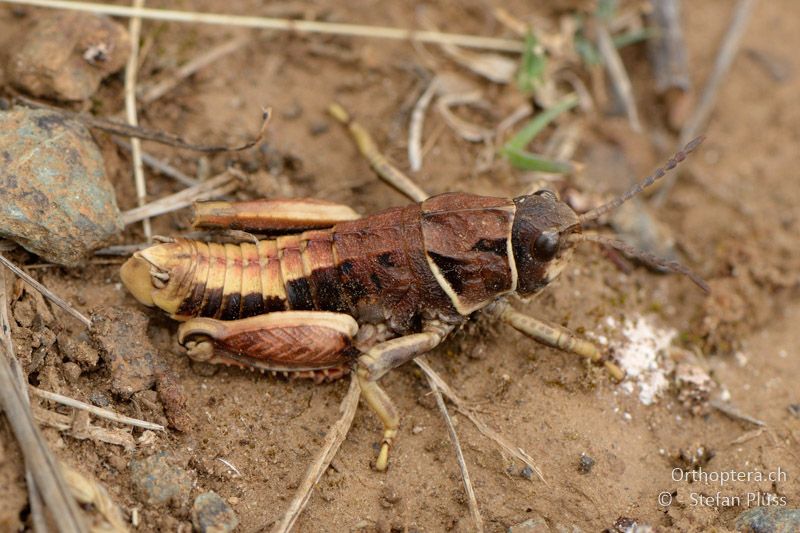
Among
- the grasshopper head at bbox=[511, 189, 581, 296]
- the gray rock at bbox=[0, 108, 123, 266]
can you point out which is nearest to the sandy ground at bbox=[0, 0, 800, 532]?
the gray rock at bbox=[0, 108, 123, 266]

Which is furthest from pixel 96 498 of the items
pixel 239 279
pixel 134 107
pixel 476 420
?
pixel 134 107

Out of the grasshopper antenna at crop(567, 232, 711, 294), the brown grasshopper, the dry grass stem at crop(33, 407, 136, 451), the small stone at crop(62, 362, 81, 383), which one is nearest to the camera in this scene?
the dry grass stem at crop(33, 407, 136, 451)

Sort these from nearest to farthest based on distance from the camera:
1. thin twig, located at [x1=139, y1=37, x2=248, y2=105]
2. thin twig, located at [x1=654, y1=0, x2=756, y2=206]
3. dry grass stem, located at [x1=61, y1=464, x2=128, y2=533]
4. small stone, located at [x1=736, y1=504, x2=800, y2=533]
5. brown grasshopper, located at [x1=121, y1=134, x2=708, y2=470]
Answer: dry grass stem, located at [x1=61, y1=464, x2=128, y2=533] < small stone, located at [x1=736, y1=504, x2=800, y2=533] < brown grasshopper, located at [x1=121, y1=134, x2=708, y2=470] < thin twig, located at [x1=139, y1=37, x2=248, y2=105] < thin twig, located at [x1=654, y1=0, x2=756, y2=206]

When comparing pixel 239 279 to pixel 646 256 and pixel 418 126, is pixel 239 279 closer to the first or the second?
pixel 418 126

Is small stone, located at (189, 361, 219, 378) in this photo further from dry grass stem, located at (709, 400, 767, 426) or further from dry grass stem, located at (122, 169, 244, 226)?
dry grass stem, located at (709, 400, 767, 426)

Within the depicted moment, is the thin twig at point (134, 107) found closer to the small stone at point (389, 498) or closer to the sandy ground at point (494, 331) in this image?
the sandy ground at point (494, 331)

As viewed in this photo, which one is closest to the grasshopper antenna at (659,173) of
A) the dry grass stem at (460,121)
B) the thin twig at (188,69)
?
the dry grass stem at (460,121)
